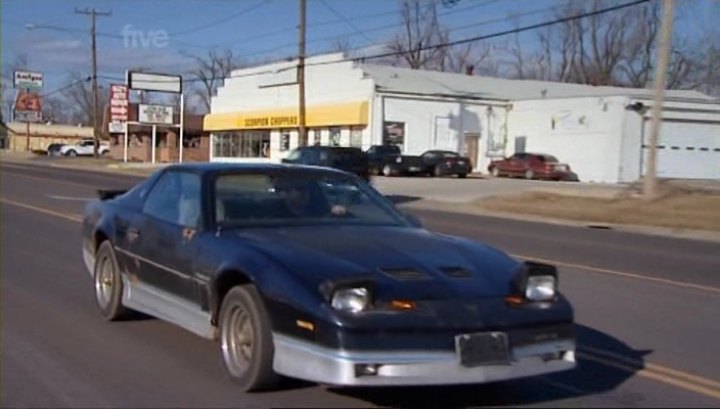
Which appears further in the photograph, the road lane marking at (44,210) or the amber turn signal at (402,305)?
the road lane marking at (44,210)

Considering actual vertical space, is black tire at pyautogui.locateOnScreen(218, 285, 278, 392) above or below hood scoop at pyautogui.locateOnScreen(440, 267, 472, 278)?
below

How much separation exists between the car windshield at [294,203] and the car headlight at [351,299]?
143cm

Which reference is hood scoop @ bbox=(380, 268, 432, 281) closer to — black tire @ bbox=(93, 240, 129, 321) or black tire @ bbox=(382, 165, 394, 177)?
black tire @ bbox=(93, 240, 129, 321)

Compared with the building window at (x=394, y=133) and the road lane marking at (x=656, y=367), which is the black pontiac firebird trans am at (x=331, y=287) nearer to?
the road lane marking at (x=656, y=367)

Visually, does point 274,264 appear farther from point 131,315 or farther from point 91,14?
point 91,14

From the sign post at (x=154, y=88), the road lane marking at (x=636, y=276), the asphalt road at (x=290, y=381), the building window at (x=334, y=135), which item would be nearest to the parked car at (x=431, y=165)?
the building window at (x=334, y=135)

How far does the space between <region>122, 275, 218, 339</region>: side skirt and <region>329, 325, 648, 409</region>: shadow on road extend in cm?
110

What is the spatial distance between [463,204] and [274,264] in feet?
81.4

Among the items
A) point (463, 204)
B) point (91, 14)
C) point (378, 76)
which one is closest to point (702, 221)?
point (463, 204)

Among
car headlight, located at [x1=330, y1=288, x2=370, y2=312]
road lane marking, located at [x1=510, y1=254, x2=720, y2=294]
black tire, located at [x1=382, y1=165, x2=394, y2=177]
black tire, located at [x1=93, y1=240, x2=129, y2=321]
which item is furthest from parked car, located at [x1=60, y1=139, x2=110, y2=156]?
car headlight, located at [x1=330, y1=288, x2=370, y2=312]

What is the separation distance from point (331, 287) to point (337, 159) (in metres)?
25.7

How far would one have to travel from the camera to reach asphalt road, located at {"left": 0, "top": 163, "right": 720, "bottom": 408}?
17.8ft

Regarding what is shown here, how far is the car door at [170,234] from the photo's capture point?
629 centimetres

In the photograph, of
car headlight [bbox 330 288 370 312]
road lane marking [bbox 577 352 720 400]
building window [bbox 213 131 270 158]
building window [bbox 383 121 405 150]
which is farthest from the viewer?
building window [bbox 213 131 270 158]
